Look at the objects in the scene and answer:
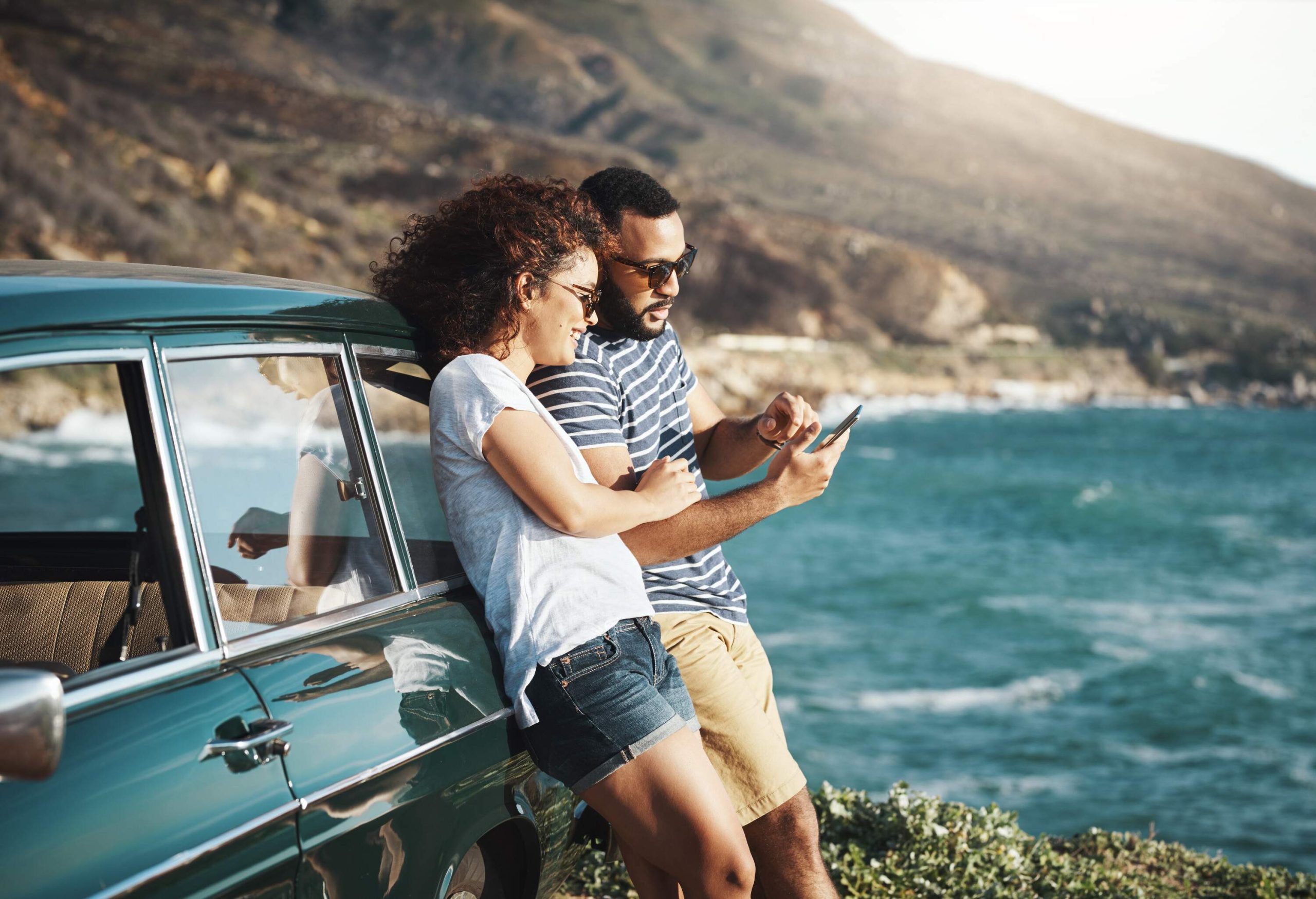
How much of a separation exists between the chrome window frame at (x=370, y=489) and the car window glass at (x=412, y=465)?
0.05 meters

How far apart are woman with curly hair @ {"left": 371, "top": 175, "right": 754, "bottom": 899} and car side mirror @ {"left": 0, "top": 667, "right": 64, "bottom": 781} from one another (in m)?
1.00

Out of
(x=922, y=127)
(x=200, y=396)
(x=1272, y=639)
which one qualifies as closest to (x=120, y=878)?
(x=1272, y=639)

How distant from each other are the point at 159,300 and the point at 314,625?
0.68 m

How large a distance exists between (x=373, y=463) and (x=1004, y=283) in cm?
10974

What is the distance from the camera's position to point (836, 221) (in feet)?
350

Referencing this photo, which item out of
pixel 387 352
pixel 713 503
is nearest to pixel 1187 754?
pixel 713 503

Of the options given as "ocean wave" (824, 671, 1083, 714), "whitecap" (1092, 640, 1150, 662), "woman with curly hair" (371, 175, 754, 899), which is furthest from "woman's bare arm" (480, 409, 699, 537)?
"whitecap" (1092, 640, 1150, 662)

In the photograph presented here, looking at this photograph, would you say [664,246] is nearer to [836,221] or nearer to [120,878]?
[120,878]

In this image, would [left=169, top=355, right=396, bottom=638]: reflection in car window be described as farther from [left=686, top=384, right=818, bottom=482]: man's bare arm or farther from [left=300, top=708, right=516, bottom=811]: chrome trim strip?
[left=686, top=384, right=818, bottom=482]: man's bare arm

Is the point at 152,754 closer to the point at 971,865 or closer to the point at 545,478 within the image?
the point at 545,478

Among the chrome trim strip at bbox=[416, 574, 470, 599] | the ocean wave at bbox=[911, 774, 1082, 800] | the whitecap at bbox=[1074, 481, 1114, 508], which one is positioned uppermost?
the chrome trim strip at bbox=[416, 574, 470, 599]

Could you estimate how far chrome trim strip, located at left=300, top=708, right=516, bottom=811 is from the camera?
1.97 m

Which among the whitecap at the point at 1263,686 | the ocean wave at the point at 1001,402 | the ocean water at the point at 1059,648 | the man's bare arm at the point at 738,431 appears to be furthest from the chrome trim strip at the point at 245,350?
the ocean wave at the point at 1001,402

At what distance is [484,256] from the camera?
2594mm
